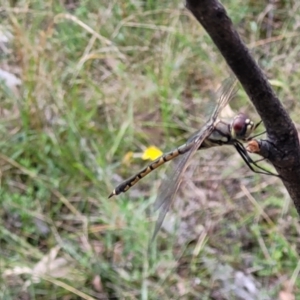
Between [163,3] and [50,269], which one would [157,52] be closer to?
[163,3]

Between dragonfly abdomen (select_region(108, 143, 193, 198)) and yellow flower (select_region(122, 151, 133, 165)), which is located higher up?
yellow flower (select_region(122, 151, 133, 165))

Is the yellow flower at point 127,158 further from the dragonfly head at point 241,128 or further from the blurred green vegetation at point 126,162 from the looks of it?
the dragonfly head at point 241,128

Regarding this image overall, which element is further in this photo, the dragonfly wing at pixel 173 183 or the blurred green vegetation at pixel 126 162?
the blurred green vegetation at pixel 126 162

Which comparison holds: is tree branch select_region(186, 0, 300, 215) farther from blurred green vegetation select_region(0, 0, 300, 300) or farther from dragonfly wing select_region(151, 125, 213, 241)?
blurred green vegetation select_region(0, 0, 300, 300)

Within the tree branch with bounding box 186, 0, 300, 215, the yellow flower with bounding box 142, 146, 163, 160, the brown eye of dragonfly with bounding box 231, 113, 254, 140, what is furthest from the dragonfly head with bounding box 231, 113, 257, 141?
the yellow flower with bounding box 142, 146, 163, 160

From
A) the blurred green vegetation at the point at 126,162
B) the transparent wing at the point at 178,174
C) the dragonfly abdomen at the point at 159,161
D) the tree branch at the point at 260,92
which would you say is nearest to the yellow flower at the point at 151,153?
the blurred green vegetation at the point at 126,162

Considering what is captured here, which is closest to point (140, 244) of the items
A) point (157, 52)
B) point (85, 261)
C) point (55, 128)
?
point (85, 261)
